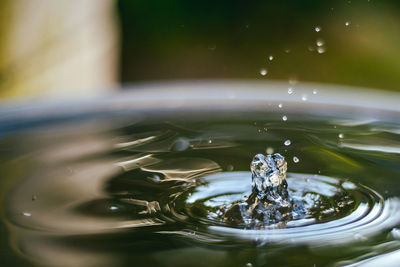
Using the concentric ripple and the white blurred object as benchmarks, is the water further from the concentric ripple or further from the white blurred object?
the white blurred object

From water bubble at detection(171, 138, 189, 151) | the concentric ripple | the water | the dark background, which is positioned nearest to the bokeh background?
the dark background

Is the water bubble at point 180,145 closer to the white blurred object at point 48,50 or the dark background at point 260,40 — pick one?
the white blurred object at point 48,50

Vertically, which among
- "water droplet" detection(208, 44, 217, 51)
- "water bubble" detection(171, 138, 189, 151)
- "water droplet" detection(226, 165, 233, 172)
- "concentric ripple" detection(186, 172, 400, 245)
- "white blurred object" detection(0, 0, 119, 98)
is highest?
"water droplet" detection(208, 44, 217, 51)

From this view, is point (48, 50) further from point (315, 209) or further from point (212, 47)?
point (315, 209)

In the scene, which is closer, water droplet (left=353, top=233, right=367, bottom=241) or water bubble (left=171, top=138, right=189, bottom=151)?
water droplet (left=353, top=233, right=367, bottom=241)

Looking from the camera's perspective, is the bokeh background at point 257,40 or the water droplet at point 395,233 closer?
the water droplet at point 395,233

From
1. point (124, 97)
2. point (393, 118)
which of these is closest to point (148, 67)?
point (124, 97)

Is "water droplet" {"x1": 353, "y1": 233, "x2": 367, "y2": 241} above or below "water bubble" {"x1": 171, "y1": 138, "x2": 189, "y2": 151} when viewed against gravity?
below

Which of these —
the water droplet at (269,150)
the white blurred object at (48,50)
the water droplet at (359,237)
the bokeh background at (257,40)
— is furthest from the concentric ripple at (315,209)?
the bokeh background at (257,40)

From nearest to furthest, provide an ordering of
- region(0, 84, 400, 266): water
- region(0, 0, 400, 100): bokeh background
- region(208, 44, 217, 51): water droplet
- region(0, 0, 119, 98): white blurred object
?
region(0, 84, 400, 266): water
region(0, 0, 119, 98): white blurred object
region(0, 0, 400, 100): bokeh background
region(208, 44, 217, 51): water droplet

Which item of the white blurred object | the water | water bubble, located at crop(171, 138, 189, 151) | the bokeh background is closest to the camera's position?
the water

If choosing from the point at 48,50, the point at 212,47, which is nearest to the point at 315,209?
the point at 48,50
